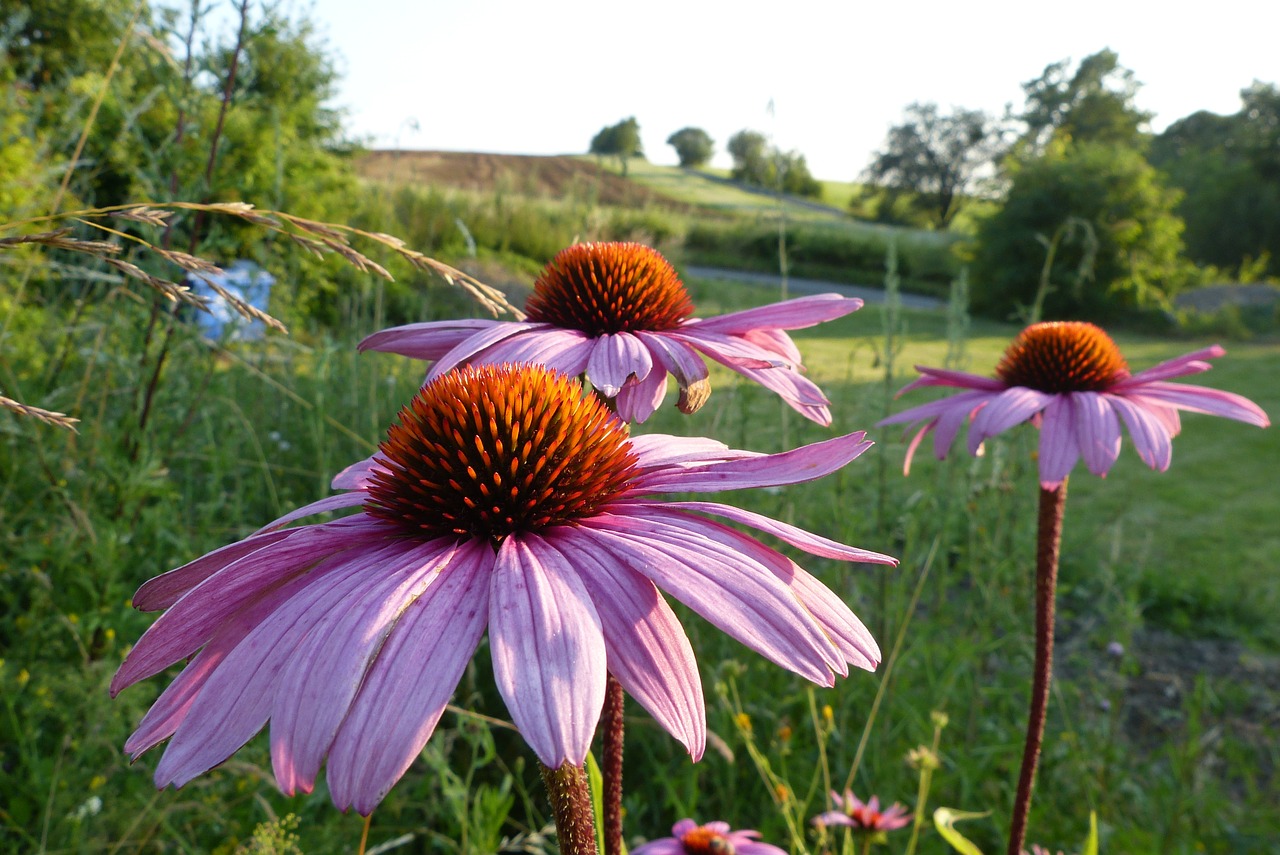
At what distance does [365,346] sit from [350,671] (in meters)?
0.57

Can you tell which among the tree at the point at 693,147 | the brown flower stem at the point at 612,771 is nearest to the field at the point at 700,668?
the brown flower stem at the point at 612,771

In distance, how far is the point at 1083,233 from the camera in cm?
1273

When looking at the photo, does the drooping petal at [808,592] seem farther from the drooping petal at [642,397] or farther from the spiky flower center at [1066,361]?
the spiky flower center at [1066,361]

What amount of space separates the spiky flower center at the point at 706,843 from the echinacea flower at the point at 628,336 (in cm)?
61

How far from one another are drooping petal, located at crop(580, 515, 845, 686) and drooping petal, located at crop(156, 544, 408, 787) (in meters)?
0.21

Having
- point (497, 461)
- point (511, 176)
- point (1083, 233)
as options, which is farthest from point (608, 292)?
point (1083, 233)

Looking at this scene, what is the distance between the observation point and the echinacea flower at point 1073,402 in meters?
1.26

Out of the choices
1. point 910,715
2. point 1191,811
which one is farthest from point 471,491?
point 1191,811

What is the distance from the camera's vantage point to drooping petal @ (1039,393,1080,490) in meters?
1.21

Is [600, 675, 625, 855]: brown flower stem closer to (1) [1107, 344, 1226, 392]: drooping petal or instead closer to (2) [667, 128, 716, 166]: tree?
(1) [1107, 344, 1226, 392]: drooping petal

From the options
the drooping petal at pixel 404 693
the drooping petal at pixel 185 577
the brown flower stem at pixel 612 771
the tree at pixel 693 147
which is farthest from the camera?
the tree at pixel 693 147

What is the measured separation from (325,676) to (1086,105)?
33943mm

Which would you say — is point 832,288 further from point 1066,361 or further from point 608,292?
point 608,292

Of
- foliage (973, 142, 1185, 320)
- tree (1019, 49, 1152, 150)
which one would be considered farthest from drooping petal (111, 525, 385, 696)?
tree (1019, 49, 1152, 150)
